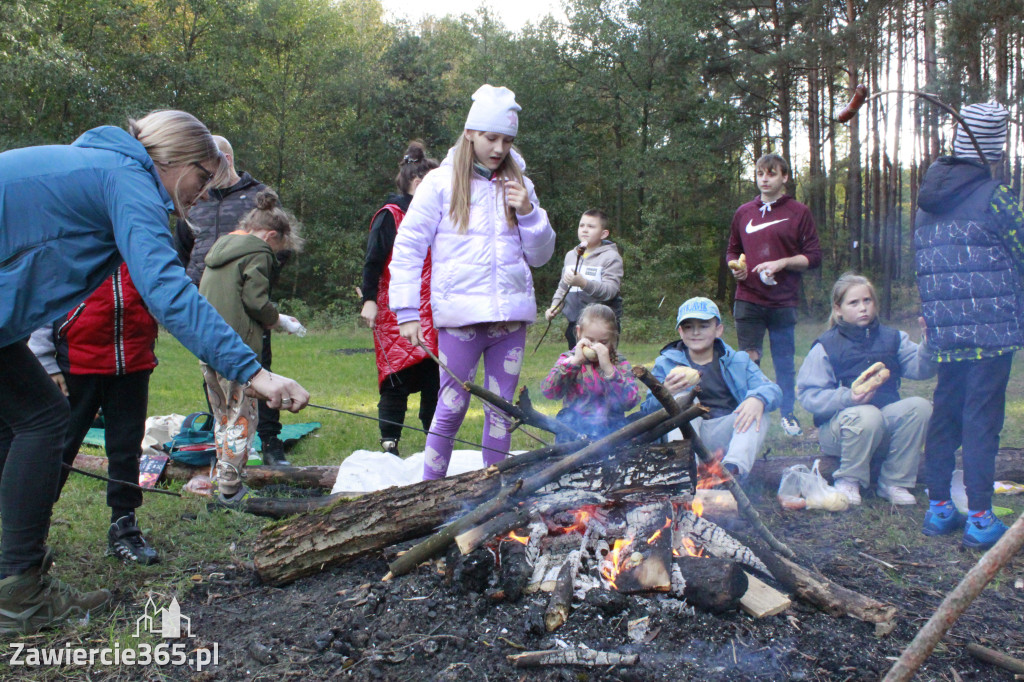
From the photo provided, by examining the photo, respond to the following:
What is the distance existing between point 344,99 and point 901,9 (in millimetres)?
17601

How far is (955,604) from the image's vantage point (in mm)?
1720

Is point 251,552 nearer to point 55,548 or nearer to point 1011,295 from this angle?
point 55,548

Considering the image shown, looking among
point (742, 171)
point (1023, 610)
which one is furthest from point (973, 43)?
point (1023, 610)

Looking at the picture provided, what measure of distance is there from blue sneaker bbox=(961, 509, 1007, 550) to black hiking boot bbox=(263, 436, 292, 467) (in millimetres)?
3997

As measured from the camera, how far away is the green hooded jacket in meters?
4.06

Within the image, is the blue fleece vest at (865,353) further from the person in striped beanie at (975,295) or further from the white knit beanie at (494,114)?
the white knit beanie at (494,114)

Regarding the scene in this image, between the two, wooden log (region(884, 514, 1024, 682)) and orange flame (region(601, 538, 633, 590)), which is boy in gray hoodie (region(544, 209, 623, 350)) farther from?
wooden log (region(884, 514, 1024, 682))

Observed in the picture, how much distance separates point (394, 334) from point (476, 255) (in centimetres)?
145

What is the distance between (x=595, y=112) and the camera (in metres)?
24.6

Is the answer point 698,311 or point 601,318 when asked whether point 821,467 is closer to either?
point 698,311

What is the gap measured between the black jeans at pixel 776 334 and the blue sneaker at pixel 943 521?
181 centimetres

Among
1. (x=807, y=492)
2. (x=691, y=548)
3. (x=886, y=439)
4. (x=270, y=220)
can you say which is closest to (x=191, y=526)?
(x=270, y=220)

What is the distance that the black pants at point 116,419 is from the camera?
338cm

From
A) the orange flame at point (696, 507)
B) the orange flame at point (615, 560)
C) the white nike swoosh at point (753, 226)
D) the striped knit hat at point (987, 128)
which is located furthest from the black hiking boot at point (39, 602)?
the white nike swoosh at point (753, 226)
